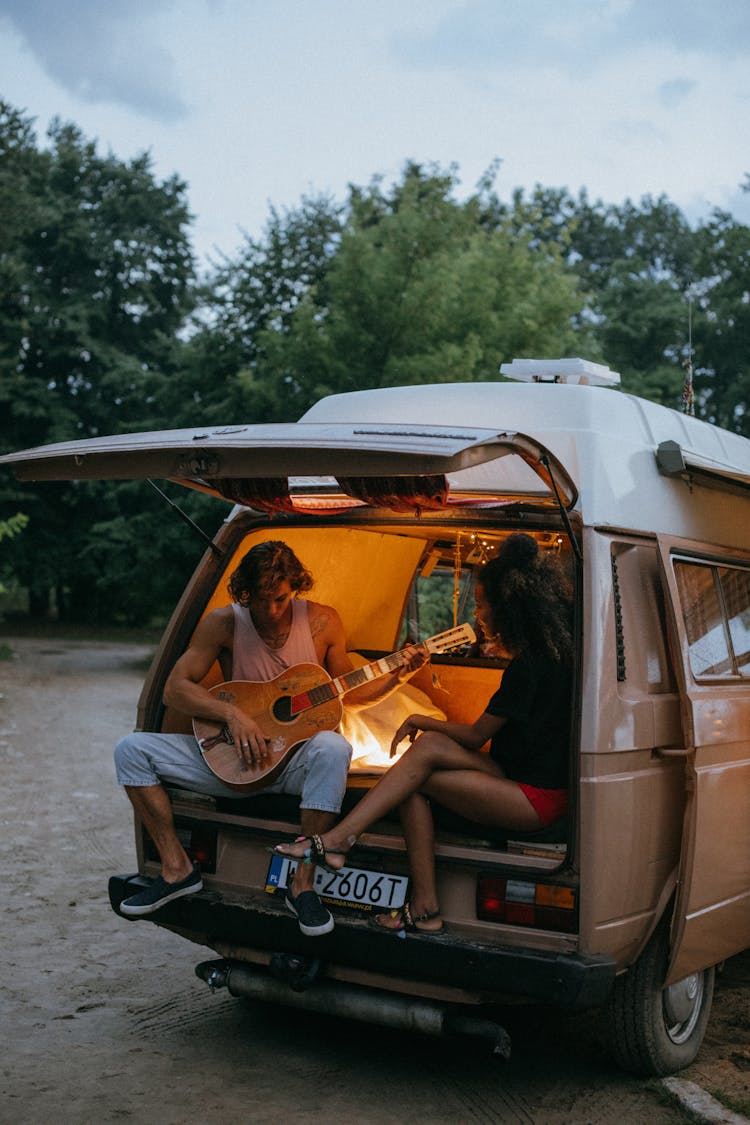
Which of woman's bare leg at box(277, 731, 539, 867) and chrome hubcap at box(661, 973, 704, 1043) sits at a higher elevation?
woman's bare leg at box(277, 731, 539, 867)

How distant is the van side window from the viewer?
194 inches

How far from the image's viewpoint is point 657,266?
164ft

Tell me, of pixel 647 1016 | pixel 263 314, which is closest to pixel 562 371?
pixel 647 1016

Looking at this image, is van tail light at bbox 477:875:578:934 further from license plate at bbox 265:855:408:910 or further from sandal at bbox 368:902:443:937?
license plate at bbox 265:855:408:910

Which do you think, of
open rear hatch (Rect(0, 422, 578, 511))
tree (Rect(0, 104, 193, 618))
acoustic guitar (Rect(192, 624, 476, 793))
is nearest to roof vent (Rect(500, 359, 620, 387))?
open rear hatch (Rect(0, 422, 578, 511))

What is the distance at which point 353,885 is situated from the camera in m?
4.51

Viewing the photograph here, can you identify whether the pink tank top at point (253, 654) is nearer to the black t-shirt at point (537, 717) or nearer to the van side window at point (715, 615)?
the black t-shirt at point (537, 717)

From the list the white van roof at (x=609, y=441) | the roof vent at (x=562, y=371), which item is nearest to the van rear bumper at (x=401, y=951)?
the white van roof at (x=609, y=441)

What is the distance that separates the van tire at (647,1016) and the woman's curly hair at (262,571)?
2055 mm

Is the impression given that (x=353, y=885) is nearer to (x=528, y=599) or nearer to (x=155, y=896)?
(x=155, y=896)

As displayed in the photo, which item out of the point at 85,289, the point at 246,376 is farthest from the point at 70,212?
the point at 246,376

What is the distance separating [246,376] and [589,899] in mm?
16155

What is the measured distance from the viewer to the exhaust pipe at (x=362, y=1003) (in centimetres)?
425

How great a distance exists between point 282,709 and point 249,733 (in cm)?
30
